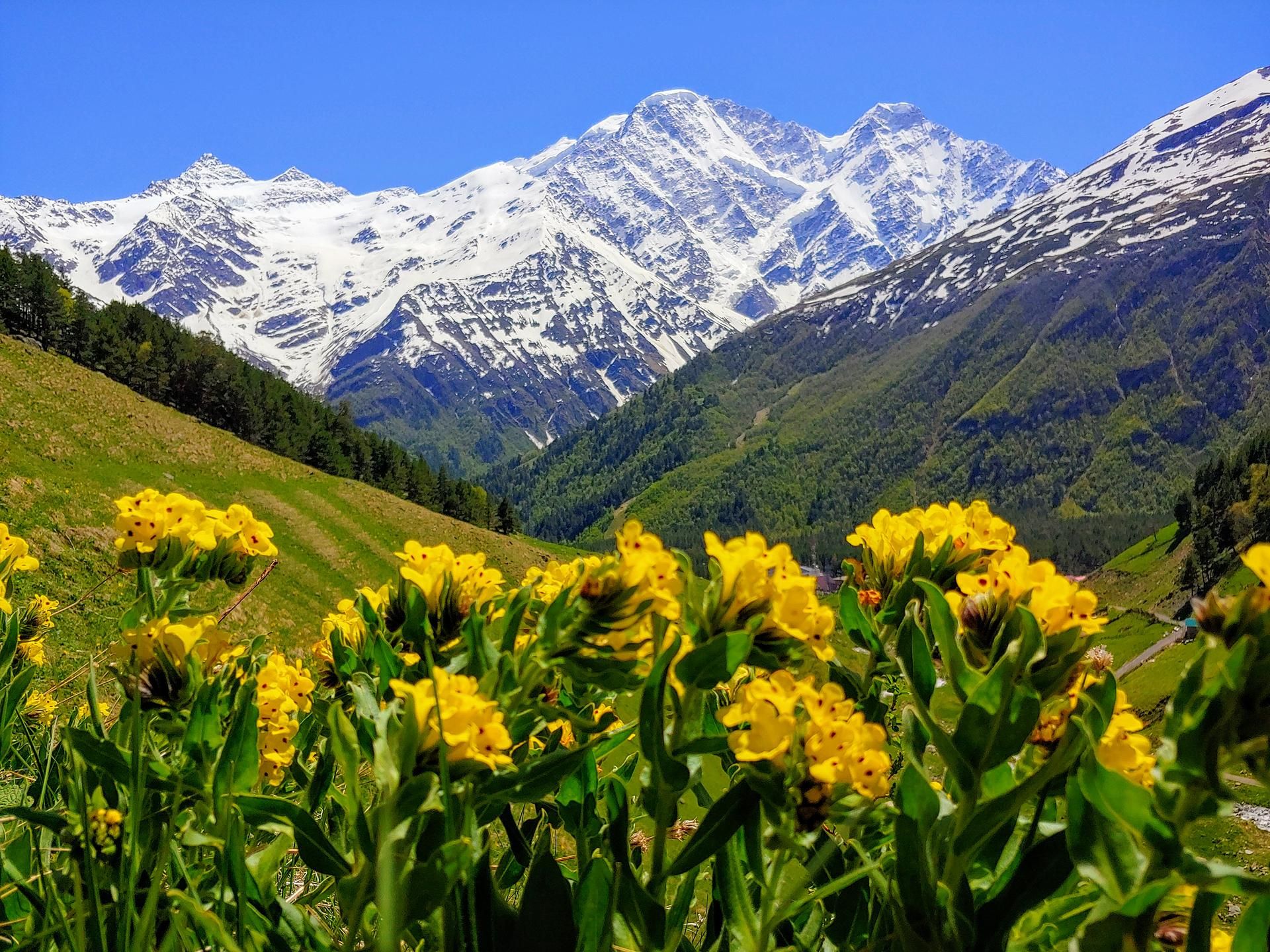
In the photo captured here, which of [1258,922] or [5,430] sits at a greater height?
[5,430]

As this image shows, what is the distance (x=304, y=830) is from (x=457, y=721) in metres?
0.54

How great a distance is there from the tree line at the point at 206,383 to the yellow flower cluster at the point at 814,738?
3273 inches

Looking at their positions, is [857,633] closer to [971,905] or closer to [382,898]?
[971,905]

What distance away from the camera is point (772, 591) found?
193 cm

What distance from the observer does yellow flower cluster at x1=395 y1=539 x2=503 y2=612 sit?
7.90 feet

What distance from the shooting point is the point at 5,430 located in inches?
1410

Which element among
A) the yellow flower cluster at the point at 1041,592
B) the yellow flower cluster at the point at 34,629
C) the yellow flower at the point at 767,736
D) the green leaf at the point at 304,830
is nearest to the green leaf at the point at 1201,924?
the yellow flower cluster at the point at 1041,592

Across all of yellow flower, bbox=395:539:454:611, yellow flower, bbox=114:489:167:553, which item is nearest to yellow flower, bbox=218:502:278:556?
yellow flower, bbox=114:489:167:553

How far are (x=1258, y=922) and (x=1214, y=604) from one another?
0.60m

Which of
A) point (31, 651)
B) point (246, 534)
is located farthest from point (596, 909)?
point (31, 651)

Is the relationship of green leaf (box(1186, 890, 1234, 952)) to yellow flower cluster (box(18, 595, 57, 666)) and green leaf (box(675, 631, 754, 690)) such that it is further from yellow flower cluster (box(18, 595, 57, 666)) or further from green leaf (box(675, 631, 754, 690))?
yellow flower cluster (box(18, 595, 57, 666))

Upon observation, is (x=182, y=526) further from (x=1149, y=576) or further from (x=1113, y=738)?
(x=1149, y=576)

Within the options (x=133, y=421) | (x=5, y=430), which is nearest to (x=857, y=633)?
(x=5, y=430)

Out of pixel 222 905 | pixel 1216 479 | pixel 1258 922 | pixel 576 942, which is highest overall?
pixel 222 905
